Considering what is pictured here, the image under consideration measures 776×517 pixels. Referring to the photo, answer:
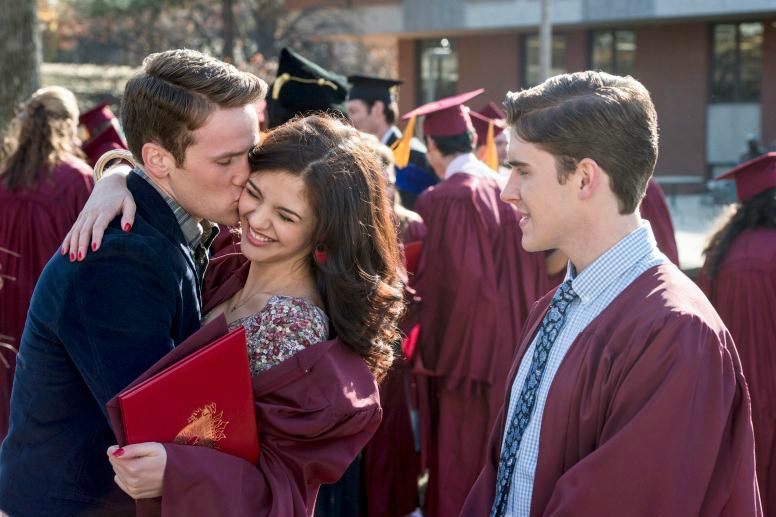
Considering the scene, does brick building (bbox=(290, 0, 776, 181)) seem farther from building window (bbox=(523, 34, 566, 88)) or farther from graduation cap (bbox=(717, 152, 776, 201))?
graduation cap (bbox=(717, 152, 776, 201))

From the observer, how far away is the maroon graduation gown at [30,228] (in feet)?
18.1

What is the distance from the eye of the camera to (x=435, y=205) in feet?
17.5

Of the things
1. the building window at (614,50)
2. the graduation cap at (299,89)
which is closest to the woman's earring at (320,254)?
the graduation cap at (299,89)

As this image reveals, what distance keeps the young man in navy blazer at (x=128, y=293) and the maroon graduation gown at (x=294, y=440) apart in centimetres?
20

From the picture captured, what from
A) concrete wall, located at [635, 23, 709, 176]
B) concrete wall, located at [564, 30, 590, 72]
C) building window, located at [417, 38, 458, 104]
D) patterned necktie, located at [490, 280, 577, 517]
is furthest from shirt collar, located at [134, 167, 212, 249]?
building window, located at [417, 38, 458, 104]

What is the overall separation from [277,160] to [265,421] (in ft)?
2.16

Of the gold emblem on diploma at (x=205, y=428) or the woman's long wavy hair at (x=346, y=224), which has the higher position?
the woman's long wavy hair at (x=346, y=224)

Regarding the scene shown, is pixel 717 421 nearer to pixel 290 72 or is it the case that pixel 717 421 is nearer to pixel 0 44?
pixel 290 72

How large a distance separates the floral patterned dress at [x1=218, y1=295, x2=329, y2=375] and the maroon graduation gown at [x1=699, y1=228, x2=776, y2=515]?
10.0ft

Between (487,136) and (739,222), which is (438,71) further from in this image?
(739,222)

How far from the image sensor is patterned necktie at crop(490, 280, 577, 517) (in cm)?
227

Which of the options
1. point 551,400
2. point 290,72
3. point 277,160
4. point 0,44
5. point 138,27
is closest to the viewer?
point 551,400

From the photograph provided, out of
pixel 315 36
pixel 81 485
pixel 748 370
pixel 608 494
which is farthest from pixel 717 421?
pixel 315 36

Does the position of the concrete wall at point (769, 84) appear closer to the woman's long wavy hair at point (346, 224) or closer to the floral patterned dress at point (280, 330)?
the woman's long wavy hair at point (346, 224)
